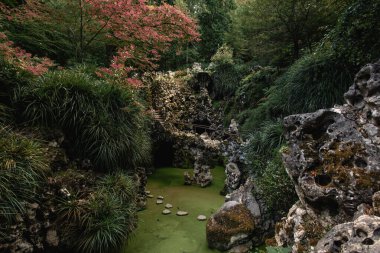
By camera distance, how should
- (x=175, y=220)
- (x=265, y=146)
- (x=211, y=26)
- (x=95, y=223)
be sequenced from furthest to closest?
(x=211, y=26)
(x=265, y=146)
(x=175, y=220)
(x=95, y=223)

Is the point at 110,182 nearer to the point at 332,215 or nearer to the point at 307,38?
the point at 332,215

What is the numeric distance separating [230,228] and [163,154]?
→ 504cm

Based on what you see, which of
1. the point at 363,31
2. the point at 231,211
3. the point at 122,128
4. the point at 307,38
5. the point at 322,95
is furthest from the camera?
the point at 307,38

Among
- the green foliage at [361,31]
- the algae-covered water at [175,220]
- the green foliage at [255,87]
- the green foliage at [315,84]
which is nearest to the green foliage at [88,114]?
the algae-covered water at [175,220]

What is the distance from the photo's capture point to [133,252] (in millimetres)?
4152

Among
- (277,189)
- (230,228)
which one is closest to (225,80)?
(277,189)

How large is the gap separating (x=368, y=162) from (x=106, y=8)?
5322 mm

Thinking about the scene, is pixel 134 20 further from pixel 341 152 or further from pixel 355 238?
pixel 355 238

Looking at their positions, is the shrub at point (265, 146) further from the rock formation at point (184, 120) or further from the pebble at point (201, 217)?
the rock formation at point (184, 120)

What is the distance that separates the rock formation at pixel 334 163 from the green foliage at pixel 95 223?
2.23 meters

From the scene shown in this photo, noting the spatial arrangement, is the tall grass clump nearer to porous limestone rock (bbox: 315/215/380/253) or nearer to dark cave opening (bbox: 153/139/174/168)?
porous limestone rock (bbox: 315/215/380/253)

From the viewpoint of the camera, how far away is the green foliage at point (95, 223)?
12.1 feet

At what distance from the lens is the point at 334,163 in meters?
2.94

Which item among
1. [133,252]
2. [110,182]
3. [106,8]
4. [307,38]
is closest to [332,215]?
[133,252]
